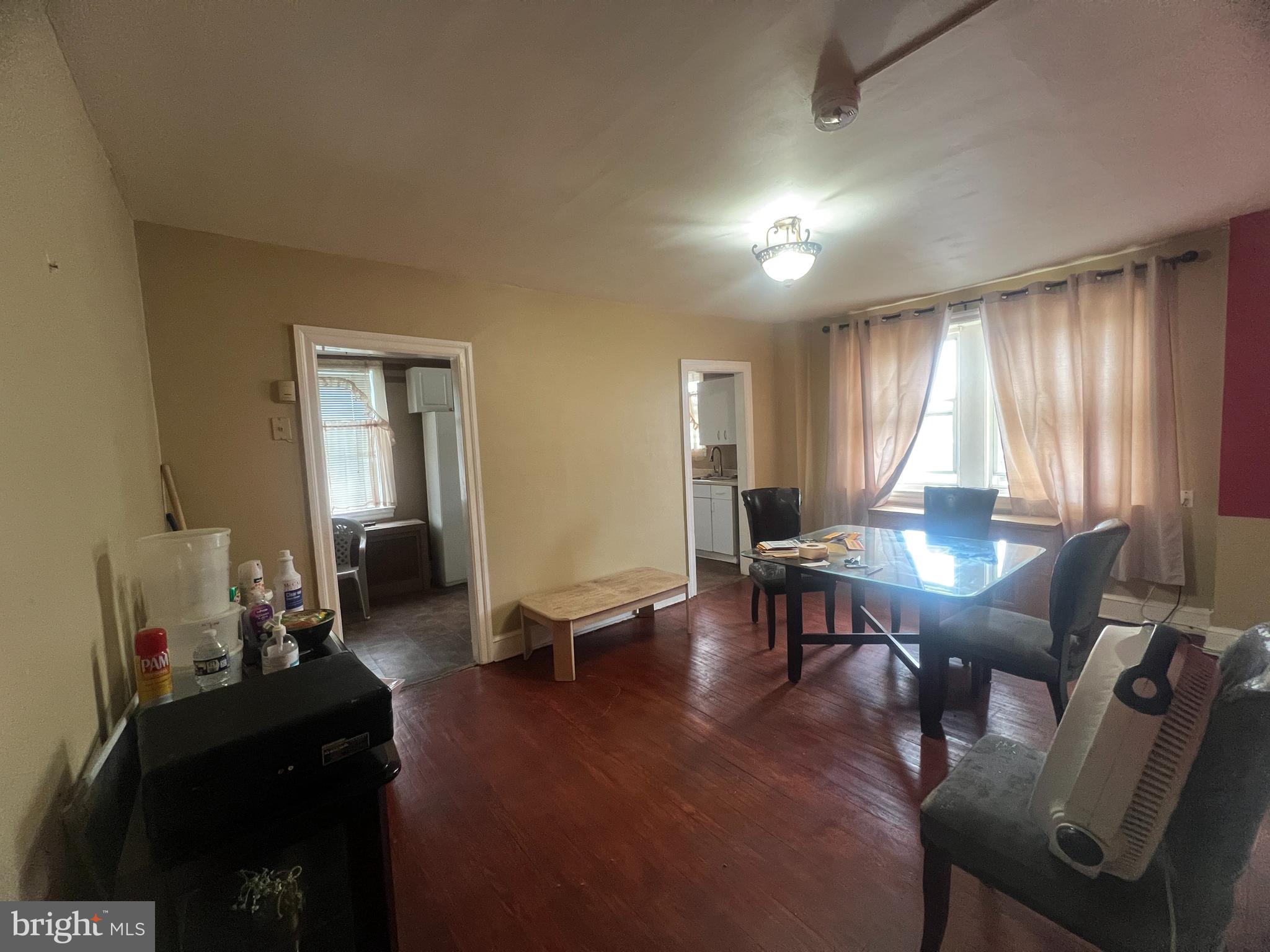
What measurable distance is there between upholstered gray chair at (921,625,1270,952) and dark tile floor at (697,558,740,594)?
3365mm

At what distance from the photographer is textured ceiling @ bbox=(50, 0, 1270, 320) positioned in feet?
4.11

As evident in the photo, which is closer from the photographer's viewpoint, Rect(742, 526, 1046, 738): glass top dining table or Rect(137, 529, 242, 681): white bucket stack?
Rect(137, 529, 242, 681): white bucket stack

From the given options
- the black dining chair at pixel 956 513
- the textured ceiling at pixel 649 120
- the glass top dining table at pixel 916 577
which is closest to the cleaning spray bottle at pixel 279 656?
the textured ceiling at pixel 649 120

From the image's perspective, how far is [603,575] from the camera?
12.6 feet

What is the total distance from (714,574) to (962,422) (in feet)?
8.50

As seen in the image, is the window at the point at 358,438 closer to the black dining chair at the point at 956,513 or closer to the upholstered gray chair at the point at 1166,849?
the black dining chair at the point at 956,513

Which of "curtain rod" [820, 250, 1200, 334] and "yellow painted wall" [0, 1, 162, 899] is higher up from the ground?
"curtain rod" [820, 250, 1200, 334]

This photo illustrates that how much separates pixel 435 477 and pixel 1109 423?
536 centimetres

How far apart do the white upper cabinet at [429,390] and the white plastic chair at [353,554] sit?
1.29 metres

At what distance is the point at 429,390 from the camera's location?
4.90 metres

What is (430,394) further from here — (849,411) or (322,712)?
(322,712)

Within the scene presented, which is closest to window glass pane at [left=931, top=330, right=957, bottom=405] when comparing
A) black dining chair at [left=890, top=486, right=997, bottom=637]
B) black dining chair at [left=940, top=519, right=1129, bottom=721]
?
black dining chair at [left=890, top=486, right=997, bottom=637]

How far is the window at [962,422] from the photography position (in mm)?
4129

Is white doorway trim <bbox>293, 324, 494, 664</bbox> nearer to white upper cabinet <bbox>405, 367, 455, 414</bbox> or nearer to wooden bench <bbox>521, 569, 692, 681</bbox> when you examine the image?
wooden bench <bbox>521, 569, 692, 681</bbox>
